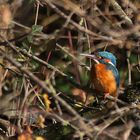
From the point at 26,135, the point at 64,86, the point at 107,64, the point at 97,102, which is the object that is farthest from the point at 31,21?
the point at 26,135

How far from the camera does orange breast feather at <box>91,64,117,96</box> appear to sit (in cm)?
521

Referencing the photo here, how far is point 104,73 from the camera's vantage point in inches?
211

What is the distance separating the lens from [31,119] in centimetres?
445

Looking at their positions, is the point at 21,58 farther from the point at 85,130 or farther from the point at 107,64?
the point at 85,130

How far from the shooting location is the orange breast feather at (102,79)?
17.1 ft

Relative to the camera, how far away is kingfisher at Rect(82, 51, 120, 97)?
17.2ft

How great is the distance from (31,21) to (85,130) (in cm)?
401

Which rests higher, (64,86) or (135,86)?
(135,86)

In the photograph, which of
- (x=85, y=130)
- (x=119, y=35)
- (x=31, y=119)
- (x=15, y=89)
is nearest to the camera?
(x=85, y=130)

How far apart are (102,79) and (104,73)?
0.10m

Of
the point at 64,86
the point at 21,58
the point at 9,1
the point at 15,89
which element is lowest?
the point at 64,86

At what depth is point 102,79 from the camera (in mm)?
5273

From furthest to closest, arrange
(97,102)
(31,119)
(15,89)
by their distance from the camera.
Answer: (15,89) → (97,102) → (31,119)

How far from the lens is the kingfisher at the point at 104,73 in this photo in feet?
17.2
